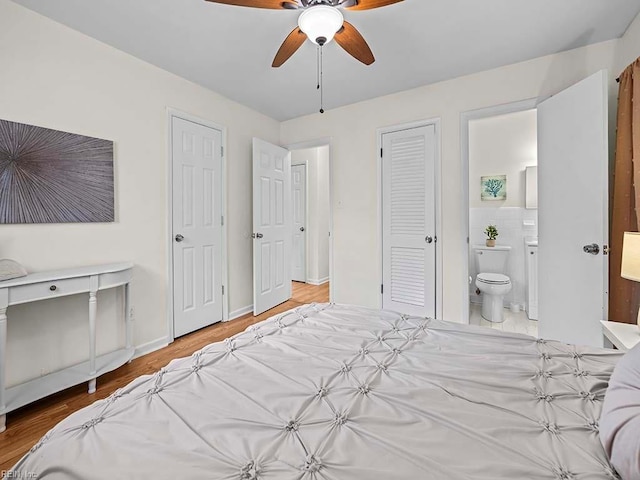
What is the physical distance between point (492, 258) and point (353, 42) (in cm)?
325

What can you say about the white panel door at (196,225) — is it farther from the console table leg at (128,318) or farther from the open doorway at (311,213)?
the open doorway at (311,213)

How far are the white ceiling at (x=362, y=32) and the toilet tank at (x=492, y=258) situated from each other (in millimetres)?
2204

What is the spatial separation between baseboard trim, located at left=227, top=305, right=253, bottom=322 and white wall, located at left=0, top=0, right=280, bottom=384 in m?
0.78

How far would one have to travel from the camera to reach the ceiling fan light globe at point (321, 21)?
1573 mm

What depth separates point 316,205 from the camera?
212 inches

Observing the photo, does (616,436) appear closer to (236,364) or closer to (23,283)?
(236,364)

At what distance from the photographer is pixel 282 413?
833 millimetres

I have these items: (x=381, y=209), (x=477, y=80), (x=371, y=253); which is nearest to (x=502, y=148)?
(x=477, y=80)

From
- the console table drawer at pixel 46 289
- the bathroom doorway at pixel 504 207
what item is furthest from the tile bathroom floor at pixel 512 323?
the console table drawer at pixel 46 289

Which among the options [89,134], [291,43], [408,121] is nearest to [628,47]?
[408,121]

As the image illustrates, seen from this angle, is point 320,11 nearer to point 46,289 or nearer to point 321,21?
point 321,21

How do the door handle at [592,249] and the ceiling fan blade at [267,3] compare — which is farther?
the door handle at [592,249]

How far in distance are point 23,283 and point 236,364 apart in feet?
4.76

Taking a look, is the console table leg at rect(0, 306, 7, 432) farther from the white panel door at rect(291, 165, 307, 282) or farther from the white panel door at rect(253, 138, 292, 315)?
the white panel door at rect(291, 165, 307, 282)
